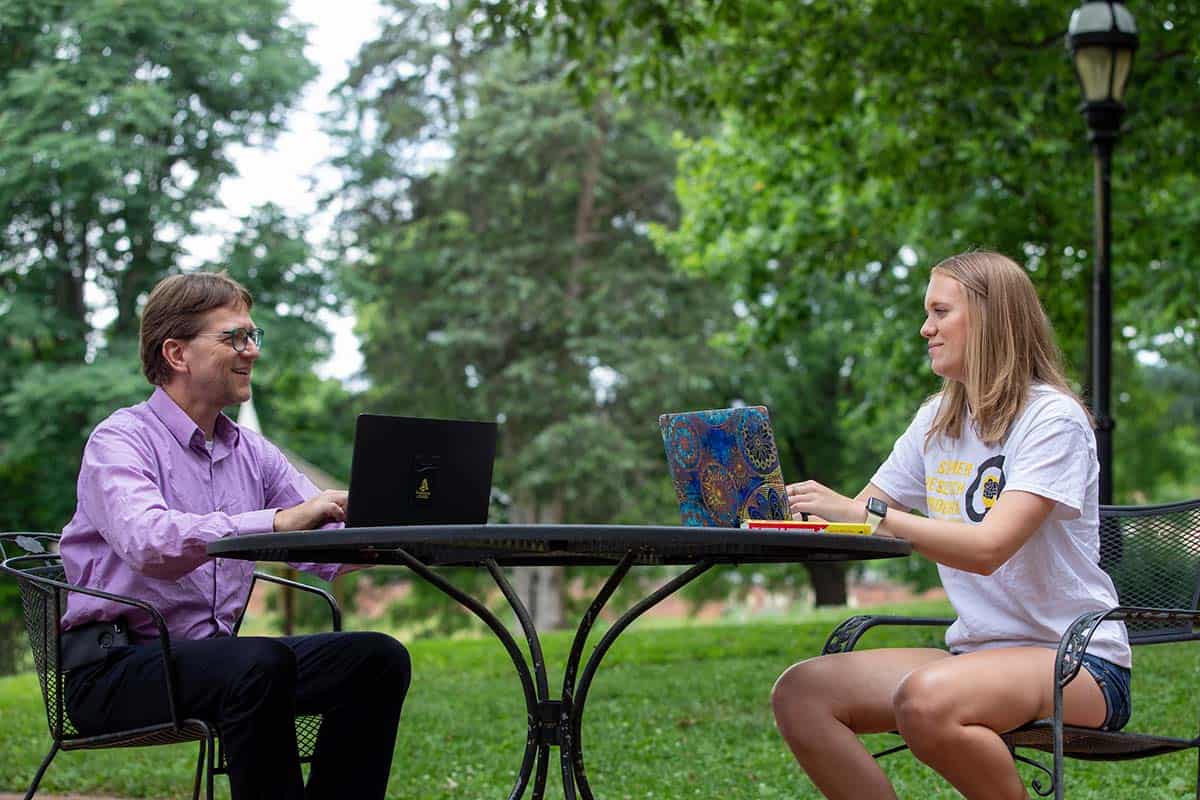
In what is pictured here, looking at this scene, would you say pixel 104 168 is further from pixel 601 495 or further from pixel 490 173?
pixel 601 495

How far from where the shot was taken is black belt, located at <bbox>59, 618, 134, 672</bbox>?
3.29m

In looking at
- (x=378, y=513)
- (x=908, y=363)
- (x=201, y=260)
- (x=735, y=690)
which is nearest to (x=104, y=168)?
(x=201, y=260)

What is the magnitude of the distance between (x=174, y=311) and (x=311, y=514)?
2.46ft

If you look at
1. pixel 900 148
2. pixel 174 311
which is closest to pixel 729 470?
pixel 174 311

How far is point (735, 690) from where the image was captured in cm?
780

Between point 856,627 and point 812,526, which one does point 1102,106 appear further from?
point 812,526

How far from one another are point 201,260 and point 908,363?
39.2 feet

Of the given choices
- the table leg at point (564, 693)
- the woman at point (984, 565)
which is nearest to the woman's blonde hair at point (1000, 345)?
the woman at point (984, 565)

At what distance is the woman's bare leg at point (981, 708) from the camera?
2.97m

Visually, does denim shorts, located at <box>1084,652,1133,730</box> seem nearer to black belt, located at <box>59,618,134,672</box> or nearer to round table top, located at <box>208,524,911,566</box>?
round table top, located at <box>208,524,911,566</box>

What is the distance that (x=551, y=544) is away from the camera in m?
3.02

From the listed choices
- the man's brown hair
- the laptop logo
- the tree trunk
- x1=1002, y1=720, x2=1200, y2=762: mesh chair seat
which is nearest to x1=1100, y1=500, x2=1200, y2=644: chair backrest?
x1=1002, y1=720, x2=1200, y2=762: mesh chair seat

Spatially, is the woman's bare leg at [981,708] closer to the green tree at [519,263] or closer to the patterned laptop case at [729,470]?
the patterned laptop case at [729,470]

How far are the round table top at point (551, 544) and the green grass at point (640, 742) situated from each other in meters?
2.18
